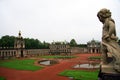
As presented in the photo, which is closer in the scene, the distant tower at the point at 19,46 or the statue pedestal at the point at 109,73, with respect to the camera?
the statue pedestal at the point at 109,73

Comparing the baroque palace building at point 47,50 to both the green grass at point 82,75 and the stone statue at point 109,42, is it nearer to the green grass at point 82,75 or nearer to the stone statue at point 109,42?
the green grass at point 82,75

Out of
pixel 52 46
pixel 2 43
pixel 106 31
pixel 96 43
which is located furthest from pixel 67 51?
pixel 106 31

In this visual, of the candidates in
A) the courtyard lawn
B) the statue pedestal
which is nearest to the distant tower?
the courtyard lawn

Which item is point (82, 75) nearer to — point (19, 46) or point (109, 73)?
point (109, 73)

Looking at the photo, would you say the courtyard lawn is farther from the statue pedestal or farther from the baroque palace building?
the statue pedestal

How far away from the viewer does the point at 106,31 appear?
4.66 metres

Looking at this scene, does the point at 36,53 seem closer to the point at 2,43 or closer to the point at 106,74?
the point at 2,43

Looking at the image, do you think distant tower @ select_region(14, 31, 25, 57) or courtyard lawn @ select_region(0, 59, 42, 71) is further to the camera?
distant tower @ select_region(14, 31, 25, 57)

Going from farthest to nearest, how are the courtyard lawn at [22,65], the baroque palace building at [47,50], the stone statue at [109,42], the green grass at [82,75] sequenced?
the baroque palace building at [47,50], the courtyard lawn at [22,65], the green grass at [82,75], the stone statue at [109,42]

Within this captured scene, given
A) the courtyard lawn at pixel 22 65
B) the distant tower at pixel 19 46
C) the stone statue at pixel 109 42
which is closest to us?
the stone statue at pixel 109 42

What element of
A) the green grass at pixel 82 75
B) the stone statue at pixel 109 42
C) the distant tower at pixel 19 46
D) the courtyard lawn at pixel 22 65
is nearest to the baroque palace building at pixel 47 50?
the distant tower at pixel 19 46

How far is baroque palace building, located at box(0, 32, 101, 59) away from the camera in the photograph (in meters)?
65.5

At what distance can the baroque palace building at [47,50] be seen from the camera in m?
65.5

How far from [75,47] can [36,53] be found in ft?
102
